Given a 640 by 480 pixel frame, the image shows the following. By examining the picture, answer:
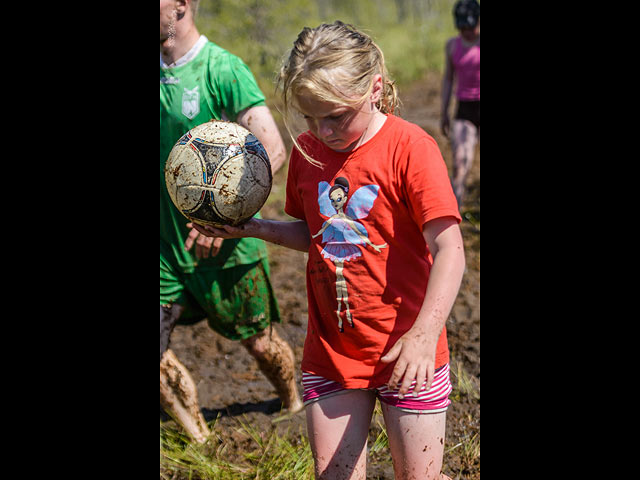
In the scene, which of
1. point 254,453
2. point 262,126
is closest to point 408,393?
point 262,126

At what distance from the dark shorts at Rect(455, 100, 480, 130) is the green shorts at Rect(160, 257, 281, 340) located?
3.99 meters

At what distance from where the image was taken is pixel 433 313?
6.88 feet

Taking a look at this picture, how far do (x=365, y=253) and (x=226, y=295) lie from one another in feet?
4.45

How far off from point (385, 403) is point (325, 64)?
114 centimetres

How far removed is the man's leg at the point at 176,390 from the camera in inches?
138

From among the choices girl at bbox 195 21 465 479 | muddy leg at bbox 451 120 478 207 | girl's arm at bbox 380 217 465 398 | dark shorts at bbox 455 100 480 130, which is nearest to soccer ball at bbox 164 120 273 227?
girl at bbox 195 21 465 479

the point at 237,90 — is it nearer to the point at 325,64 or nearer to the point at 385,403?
the point at 325,64

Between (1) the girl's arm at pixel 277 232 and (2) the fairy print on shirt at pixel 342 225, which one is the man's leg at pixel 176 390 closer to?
(1) the girl's arm at pixel 277 232

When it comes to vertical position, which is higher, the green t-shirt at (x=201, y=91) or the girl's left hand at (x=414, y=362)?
the green t-shirt at (x=201, y=91)

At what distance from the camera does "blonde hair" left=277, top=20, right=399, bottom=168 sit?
7.05ft

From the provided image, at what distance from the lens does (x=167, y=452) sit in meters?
3.63

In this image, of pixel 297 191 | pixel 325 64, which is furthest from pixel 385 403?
pixel 325 64

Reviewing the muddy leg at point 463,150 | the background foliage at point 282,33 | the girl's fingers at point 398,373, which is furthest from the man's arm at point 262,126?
the muddy leg at point 463,150

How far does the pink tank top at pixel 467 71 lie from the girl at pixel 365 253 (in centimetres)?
465
